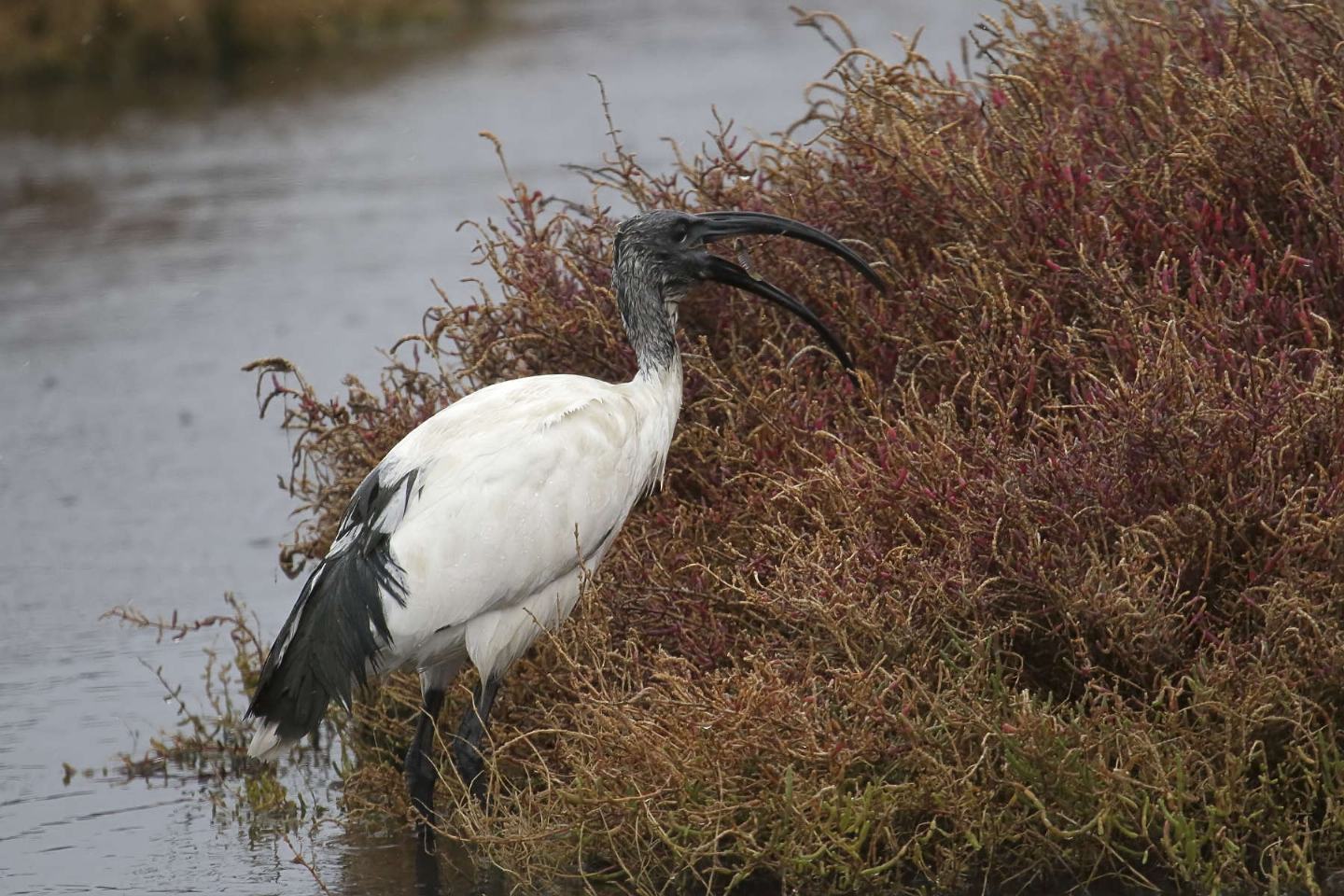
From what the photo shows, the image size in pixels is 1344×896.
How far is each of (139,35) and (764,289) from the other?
18.5 metres

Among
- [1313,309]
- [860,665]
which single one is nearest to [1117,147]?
[1313,309]

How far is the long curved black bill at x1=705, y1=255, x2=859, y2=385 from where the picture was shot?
18.7ft

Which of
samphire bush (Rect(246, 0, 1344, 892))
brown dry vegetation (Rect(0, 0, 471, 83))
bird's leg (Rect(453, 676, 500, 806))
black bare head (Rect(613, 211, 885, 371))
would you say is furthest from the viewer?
brown dry vegetation (Rect(0, 0, 471, 83))

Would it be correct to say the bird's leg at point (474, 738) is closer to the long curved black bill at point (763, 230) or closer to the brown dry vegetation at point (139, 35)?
the long curved black bill at point (763, 230)

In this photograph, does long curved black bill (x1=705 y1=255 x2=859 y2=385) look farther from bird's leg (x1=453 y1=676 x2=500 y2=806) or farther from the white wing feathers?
bird's leg (x1=453 y1=676 x2=500 y2=806)

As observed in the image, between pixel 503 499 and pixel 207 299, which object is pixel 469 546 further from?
pixel 207 299

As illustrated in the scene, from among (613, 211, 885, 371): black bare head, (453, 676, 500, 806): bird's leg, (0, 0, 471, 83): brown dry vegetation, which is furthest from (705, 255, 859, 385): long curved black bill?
(0, 0, 471, 83): brown dry vegetation

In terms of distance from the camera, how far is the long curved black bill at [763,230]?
566 centimetres

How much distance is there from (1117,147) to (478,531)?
8.01ft

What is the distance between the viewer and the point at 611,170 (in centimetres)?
636

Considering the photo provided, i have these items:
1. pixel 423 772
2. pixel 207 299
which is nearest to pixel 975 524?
pixel 423 772

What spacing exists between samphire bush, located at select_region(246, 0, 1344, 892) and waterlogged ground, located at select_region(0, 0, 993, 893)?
89 cm

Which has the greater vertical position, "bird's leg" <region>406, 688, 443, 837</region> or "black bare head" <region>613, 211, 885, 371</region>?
"black bare head" <region>613, 211, 885, 371</region>

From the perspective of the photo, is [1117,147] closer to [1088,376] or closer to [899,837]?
[1088,376]
